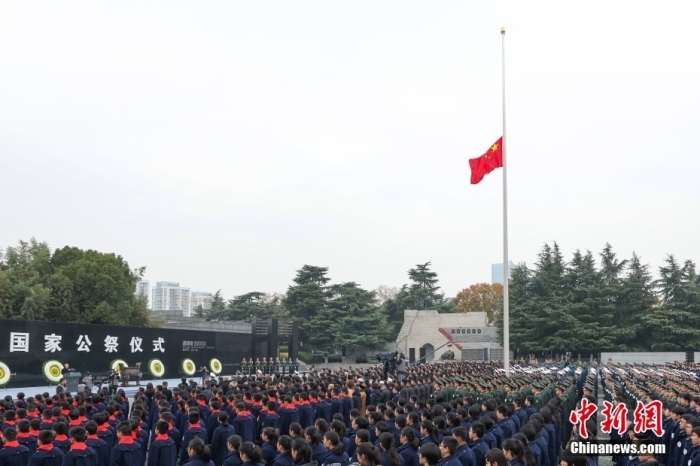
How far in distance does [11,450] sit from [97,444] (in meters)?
0.96

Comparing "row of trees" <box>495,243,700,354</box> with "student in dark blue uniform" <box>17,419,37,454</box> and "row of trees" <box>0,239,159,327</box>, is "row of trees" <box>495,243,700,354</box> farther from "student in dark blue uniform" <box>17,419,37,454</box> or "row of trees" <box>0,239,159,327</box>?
"student in dark blue uniform" <box>17,419,37,454</box>

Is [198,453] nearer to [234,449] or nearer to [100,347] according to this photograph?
[234,449]

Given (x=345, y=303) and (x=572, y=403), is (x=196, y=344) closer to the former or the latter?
(x=572, y=403)

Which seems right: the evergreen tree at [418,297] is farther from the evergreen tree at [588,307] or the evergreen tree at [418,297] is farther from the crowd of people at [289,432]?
the crowd of people at [289,432]

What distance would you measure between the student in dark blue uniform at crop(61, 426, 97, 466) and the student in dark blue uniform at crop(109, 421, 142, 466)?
0.88 ft

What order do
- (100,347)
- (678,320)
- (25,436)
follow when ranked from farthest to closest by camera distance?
(678,320) → (100,347) → (25,436)

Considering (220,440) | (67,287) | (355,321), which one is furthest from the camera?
(355,321)

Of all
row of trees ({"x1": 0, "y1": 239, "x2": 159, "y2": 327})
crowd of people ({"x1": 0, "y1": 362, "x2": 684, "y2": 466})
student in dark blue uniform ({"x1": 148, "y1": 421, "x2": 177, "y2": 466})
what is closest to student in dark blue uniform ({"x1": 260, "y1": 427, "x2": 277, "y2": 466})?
crowd of people ({"x1": 0, "y1": 362, "x2": 684, "y2": 466})

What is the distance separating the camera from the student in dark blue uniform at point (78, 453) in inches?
281

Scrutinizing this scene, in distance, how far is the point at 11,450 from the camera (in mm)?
7605

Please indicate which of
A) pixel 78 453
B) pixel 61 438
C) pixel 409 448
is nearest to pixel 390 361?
pixel 61 438

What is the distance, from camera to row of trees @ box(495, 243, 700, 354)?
49.1 metres

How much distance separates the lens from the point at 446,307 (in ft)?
222

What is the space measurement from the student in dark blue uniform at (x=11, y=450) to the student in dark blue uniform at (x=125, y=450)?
3.62 ft
